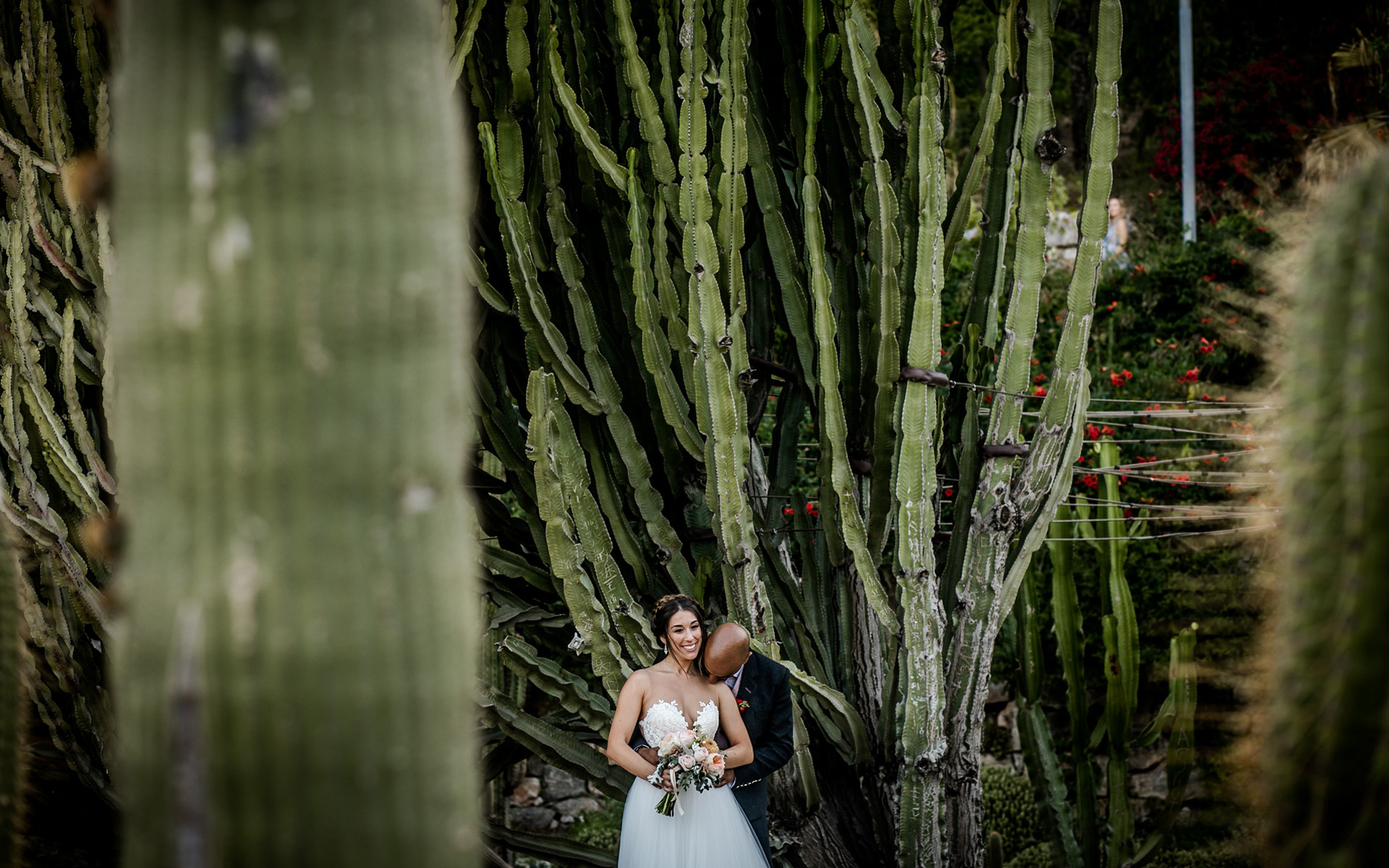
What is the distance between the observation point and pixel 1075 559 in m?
6.11

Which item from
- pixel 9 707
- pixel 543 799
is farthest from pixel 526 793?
pixel 9 707

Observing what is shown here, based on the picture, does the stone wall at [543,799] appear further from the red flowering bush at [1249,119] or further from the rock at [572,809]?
the red flowering bush at [1249,119]

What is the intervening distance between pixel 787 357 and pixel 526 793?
4237 mm

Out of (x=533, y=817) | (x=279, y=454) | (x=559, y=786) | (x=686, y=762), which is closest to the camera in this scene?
(x=279, y=454)

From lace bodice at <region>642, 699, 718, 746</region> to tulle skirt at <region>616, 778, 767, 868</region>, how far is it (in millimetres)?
189

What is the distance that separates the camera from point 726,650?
309cm

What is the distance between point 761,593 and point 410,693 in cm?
230

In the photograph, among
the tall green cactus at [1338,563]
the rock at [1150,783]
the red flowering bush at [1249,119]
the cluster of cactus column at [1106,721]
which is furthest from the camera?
the red flowering bush at [1249,119]

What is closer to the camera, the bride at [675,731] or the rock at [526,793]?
the bride at [675,731]

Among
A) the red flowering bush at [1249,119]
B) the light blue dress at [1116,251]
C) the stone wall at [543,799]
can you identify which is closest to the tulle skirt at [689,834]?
the stone wall at [543,799]

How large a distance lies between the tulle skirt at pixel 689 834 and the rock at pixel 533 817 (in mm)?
3787

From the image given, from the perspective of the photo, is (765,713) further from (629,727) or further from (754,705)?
(629,727)

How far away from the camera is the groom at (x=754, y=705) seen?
3.12m

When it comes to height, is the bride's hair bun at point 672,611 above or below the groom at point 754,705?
above
